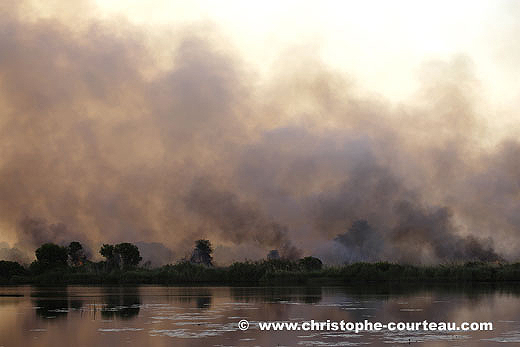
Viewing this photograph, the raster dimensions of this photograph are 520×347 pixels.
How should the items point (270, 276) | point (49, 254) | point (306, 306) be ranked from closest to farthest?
1. point (306, 306)
2. point (270, 276)
3. point (49, 254)

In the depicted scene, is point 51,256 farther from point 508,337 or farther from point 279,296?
point 508,337

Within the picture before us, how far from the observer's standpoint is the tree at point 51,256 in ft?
218

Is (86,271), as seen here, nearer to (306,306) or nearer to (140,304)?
(140,304)

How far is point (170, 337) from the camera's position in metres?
16.9

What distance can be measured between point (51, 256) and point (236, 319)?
4905cm

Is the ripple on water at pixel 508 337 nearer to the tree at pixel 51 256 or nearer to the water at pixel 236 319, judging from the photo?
the water at pixel 236 319

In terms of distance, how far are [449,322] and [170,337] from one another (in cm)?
742

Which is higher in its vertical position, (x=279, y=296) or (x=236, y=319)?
(x=279, y=296)

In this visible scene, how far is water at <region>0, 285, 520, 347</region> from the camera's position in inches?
630

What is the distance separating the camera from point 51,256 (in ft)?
218

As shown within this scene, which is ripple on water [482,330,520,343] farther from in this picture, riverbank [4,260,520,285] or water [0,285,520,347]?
riverbank [4,260,520,285]

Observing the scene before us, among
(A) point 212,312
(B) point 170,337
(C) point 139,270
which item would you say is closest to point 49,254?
(C) point 139,270

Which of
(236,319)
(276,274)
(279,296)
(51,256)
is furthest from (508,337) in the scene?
(51,256)

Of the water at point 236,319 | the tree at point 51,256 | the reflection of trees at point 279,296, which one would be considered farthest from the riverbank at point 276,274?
the water at point 236,319
